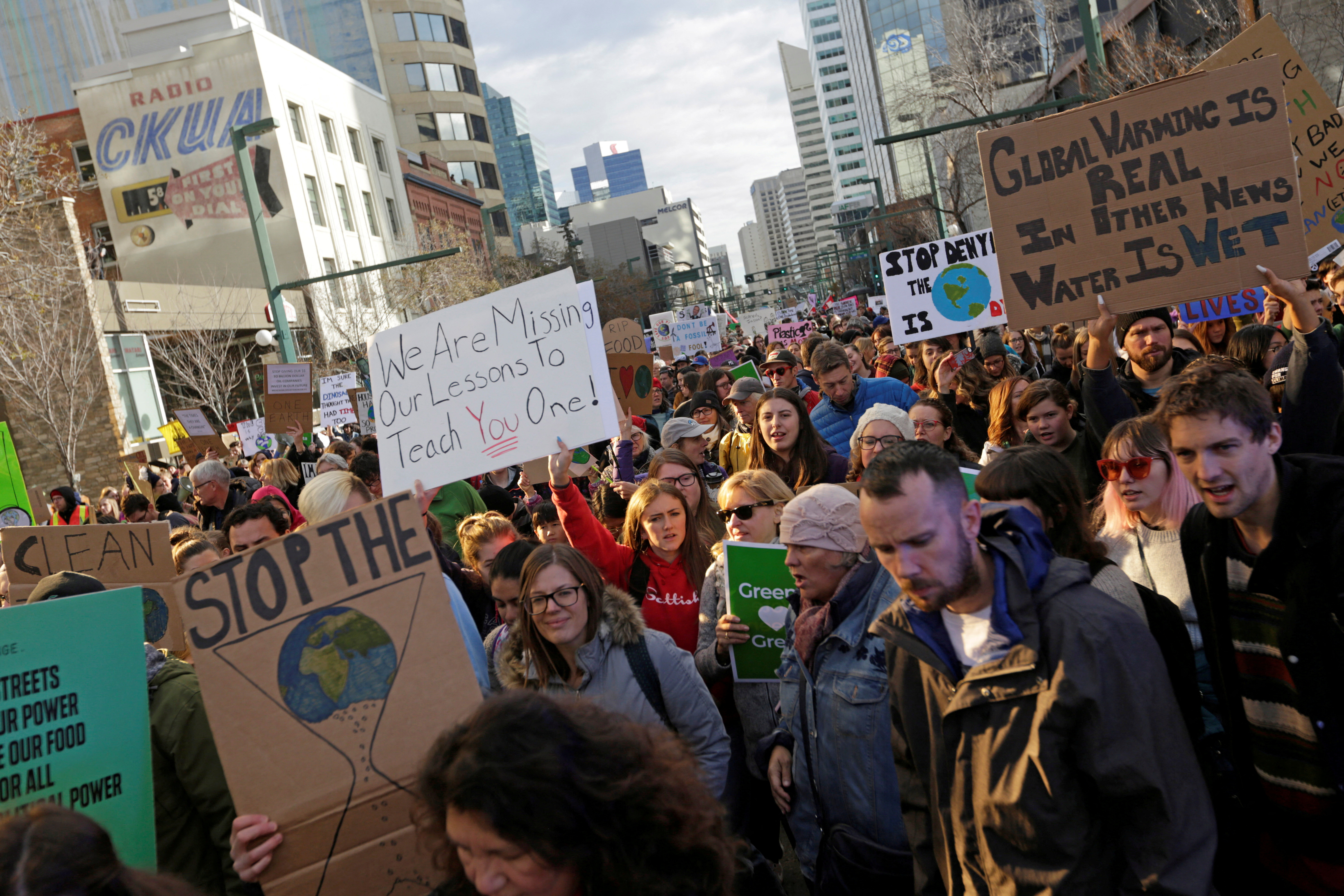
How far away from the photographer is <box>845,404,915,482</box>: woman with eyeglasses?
17.1 feet

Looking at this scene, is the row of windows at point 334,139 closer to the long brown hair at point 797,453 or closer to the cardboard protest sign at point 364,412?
the cardboard protest sign at point 364,412

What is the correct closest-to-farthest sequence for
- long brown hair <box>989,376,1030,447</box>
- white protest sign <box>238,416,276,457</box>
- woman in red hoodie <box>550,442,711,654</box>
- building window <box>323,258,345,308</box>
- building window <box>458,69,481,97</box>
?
woman in red hoodie <box>550,442,711,654</box>
long brown hair <box>989,376,1030,447</box>
white protest sign <box>238,416,276,457</box>
building window <box>323,258,345,308</box>
building window <box>458,69,481,97</box>

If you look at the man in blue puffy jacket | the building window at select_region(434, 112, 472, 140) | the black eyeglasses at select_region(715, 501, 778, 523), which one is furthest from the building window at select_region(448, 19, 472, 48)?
the black eyeglasses at select_region(715, 501, 778, 523)

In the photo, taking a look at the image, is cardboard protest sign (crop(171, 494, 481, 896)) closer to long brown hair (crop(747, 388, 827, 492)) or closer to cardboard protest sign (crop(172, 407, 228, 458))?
long brown hair (crop(747, 388, 827, 492))

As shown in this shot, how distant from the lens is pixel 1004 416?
559cm

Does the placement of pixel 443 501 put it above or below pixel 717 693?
above

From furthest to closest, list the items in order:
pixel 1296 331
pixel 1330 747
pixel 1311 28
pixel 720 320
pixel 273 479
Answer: pixel 720 320 < pixel 1311 28 < pixel 273 479 < pixel 1296 331 < pixel 1330 747

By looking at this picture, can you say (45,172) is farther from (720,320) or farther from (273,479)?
(273,479)

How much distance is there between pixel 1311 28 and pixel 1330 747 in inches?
771

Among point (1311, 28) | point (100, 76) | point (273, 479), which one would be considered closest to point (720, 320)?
point (1311, 28)

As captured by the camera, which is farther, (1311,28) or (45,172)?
(45,172)

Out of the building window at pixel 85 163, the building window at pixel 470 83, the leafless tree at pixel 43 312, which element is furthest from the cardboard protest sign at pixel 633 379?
the building window at pixel 470 83

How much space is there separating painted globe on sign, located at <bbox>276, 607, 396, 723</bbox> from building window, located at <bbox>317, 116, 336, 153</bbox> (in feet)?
154

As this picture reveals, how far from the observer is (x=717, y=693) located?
13.0ft
